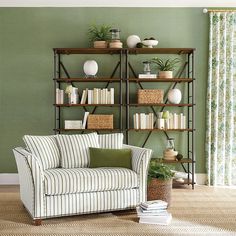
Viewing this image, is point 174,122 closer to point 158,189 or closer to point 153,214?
point 158,189

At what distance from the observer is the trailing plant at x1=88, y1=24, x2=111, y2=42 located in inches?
269

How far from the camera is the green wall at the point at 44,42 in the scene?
704cm

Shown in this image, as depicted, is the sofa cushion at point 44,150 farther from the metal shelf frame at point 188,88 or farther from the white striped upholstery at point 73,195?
the metal shelf frame at point 188,88

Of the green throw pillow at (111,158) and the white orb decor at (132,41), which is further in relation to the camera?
the white orb decor at (132,41)

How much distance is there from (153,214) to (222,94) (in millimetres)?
2985

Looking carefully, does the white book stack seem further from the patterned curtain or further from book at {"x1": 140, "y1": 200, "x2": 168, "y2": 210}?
book at {"x1": 140, "y1": 200, "x2": 168, "y2": 210}

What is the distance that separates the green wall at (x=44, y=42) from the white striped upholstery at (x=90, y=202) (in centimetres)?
247

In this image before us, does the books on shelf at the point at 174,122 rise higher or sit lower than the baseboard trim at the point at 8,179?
higher

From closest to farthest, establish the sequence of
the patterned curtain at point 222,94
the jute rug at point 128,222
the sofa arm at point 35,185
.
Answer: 1. the jute rug at point 128,222
2. the sofa arm at point 35,185
3. the patterned curtain at point 222,94

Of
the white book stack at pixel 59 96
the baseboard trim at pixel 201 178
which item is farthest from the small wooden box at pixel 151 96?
the baseboard trim at pixel 201 178

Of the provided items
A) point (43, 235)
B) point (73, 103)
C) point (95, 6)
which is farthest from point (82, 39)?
point (43, 235)

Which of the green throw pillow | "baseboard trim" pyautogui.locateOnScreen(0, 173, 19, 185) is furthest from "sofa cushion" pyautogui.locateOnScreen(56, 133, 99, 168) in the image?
"baseboard trim" pyautogui.locateOnScreen(0, 173, 19, 185)

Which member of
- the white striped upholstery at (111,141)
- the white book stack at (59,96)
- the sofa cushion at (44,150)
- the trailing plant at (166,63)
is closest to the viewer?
the sofa cushion at (44,150)

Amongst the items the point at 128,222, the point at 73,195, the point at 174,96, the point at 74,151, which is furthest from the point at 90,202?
the point at 174,96
